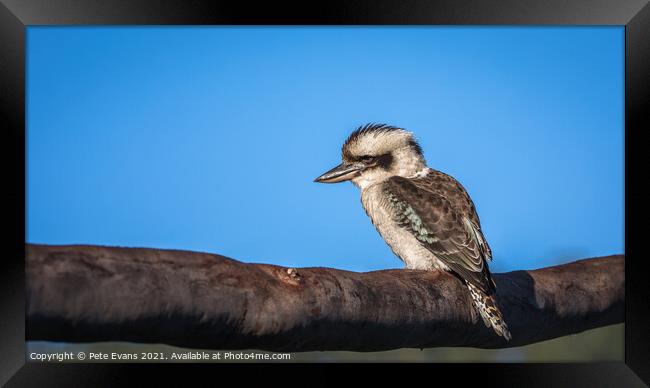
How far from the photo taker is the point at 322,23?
4656mm

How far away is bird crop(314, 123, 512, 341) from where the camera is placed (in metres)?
4.21

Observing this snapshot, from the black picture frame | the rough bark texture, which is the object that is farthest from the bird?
the black picture frame

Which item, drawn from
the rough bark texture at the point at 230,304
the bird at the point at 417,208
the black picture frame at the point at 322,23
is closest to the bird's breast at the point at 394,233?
the bird at the point at 417,208

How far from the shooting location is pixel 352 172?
537 centimetres

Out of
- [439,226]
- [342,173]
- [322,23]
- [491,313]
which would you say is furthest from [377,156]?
[491,313]

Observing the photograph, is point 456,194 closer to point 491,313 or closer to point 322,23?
point 491,313

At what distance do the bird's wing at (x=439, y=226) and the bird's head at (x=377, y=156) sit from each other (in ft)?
1.10

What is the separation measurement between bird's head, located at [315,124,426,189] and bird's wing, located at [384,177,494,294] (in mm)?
337

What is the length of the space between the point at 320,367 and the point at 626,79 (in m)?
2.65

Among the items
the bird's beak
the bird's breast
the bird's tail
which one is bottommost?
the bird's tail

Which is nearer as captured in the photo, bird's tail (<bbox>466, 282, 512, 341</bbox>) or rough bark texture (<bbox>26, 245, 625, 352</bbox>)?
rough bark texture (<bbox>26, 245, 625, 352</bbox>)

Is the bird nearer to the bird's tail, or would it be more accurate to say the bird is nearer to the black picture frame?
the bird's tail

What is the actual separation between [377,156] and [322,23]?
113cm

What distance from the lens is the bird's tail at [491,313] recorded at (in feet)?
12.7
